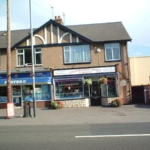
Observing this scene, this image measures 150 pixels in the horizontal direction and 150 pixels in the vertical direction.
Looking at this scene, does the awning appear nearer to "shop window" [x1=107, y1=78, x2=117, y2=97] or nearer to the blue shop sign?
the blue shop sign

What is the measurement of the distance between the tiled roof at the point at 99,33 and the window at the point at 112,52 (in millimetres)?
611

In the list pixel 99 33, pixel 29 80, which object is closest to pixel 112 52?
pixel 99 33

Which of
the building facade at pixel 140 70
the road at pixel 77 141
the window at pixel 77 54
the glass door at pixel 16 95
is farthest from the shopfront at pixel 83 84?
the road at pixel 77 141

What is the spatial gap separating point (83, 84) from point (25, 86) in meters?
5.52

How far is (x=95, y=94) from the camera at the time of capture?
91.5 ft

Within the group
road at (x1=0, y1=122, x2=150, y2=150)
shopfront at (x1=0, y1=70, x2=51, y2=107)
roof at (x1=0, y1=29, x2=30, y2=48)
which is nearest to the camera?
road at (x1=0, y1=122, x2=150, y2=150)

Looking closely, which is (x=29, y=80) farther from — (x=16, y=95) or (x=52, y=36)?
(x=52, y=36)

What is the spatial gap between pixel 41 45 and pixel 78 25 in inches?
232

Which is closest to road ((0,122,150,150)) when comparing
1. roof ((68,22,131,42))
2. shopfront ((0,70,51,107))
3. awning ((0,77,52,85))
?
awning ((0,77,52,85))

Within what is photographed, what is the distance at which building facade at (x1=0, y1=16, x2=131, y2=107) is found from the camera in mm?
26953

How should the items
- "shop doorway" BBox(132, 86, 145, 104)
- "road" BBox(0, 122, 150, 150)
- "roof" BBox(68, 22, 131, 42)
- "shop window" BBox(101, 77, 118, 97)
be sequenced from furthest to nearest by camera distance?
1. "shop doorway" BBox(132, 86, 145, 104)
2. "roof" BBox(68, 22, 131, 42)
3. "shop window" BBox(101, 77, 118, 97)
4. "road" BBox(0, 122, 150, 150)

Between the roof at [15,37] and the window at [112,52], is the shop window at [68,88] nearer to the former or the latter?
the window at [112,52]

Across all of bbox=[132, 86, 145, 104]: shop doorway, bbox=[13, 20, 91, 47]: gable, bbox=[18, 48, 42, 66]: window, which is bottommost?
bbox=[132, 86, 145, 104]: shop doorway

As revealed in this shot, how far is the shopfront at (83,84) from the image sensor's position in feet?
88.0
